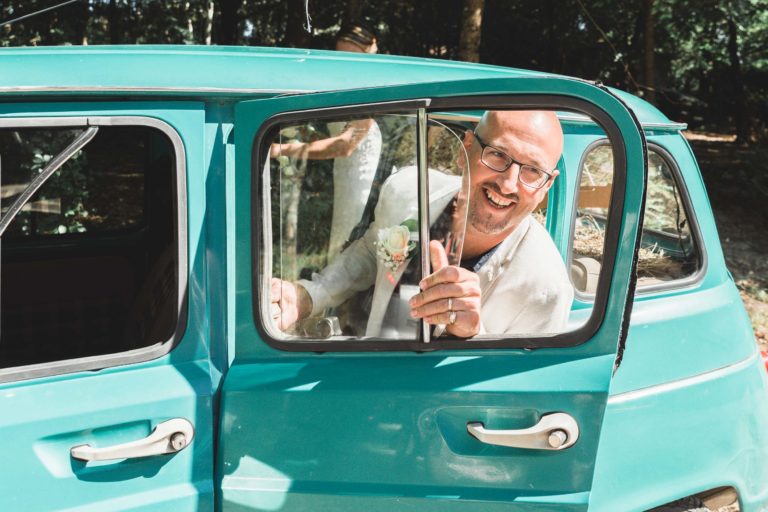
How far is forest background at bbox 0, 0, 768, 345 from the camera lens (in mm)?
9258

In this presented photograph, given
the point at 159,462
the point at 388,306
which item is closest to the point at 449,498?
the point at 388,306

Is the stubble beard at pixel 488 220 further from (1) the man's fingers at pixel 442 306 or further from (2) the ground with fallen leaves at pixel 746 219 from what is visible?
(2) the ground with fallen leaves at pixel 746 219

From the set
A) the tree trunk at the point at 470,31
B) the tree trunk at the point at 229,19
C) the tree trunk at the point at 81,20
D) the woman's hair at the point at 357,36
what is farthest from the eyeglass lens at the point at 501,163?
the tree trunk at the point at 229,19

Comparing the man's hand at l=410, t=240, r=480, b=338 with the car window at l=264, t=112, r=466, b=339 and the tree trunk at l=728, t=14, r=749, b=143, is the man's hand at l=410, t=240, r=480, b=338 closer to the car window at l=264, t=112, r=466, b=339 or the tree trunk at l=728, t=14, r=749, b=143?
the car window at l=264, t=112, r=466, b=339

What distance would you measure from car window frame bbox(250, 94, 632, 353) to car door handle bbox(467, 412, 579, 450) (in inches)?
6.9

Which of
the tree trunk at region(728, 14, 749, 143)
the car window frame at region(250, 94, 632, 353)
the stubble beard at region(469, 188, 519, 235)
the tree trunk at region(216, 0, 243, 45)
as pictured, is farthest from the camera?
the tree trunk at region(728, 14, 749, 143)

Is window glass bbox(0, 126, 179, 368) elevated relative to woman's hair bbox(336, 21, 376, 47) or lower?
lower

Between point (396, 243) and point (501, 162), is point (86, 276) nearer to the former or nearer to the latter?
point (396, 243)

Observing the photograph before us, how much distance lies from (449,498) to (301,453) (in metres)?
0.37

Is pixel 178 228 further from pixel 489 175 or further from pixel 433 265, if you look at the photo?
pixel 489 175

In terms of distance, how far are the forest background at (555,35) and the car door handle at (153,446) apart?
772 cm

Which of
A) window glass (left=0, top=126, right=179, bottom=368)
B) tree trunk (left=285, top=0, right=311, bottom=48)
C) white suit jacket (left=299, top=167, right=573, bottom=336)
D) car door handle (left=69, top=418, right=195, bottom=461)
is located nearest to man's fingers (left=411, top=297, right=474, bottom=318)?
white suit jacket (left=299, top=167, right=573, bottom=336)

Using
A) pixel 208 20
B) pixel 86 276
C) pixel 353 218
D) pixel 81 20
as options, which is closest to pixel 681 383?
pixel 353 218

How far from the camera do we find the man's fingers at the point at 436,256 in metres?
1.71
